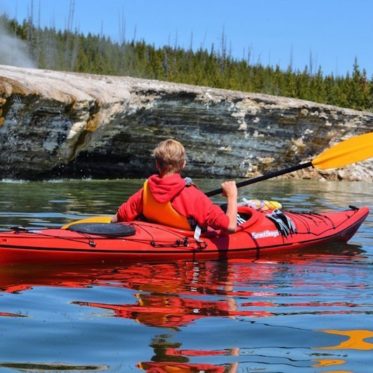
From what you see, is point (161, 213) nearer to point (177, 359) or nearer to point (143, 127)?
point (177, 359)

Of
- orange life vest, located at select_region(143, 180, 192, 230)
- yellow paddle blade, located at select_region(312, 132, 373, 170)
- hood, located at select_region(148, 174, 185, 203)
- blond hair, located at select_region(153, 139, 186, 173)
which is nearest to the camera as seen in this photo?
blond hair, located at select_region(153, 139, 186, 173)

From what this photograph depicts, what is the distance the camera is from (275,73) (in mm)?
29078

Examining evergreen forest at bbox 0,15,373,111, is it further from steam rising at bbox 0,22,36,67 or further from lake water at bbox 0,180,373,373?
lake water at bbox 0,180,373,373

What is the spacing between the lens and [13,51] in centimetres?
2462

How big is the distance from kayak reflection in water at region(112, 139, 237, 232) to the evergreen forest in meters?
18.9

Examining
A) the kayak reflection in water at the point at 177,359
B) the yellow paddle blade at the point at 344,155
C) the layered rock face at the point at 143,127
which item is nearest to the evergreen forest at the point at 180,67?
the layered rock face at the point at 143,127

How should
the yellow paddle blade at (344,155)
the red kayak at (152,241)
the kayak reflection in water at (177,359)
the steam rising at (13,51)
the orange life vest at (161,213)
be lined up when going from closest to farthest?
1. the kayak reflection in water at (177,359)
2. the red kayak at (152,241)
3. the orange life vest at (161,213)
4. the yellow paddle blade at (344,155)
5. the steam rising at (13,51)

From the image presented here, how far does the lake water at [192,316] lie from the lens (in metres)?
3.16

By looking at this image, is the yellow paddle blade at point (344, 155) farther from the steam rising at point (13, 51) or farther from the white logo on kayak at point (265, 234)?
the steam rising at point (13, 51)

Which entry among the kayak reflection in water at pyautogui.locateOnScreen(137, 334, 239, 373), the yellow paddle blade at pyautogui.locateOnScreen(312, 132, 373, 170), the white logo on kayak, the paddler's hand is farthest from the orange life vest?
the kayak reflection in water at pyautogui.locateOnScreen(137, 334, 239, 373)

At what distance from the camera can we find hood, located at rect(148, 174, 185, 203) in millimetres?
5898

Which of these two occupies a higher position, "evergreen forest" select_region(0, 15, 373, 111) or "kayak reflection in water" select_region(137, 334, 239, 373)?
"evergreen forest" select_region(0, 15, 373, 111)

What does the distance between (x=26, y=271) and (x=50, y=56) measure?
21352 mm

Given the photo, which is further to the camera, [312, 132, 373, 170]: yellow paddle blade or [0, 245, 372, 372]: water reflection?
[312, 132, 373, 170]: yellow paddle blade
